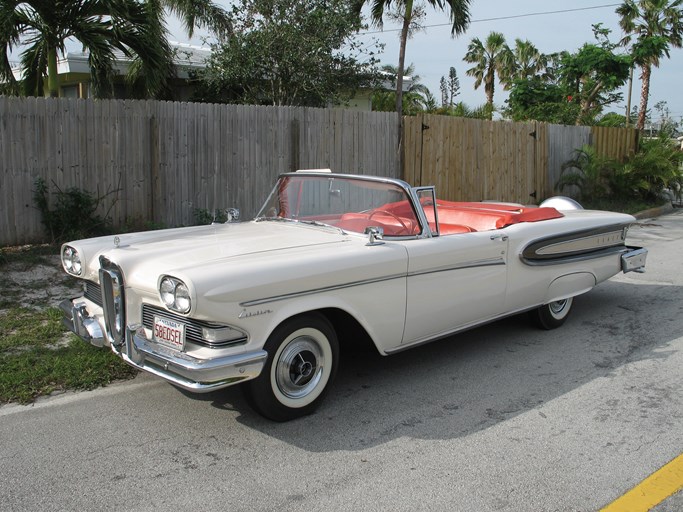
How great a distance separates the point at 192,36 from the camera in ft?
50.5

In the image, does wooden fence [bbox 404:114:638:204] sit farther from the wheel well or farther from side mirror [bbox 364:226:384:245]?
the wheel well

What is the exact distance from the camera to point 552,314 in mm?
6137

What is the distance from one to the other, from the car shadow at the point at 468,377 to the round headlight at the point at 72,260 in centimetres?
121

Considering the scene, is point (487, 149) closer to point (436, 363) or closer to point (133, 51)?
point (133, 51)

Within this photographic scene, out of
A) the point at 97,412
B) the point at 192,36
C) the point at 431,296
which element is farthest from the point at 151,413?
the point at 192,36

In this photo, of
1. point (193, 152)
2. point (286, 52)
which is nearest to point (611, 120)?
point (286, 52)

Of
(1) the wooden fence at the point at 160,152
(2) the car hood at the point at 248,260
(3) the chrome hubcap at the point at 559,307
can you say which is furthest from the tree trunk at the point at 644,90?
(2) the car hood at the point at 248,260

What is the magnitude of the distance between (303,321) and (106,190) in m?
5.56

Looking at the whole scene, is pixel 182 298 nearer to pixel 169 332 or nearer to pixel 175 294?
pixel 175 294

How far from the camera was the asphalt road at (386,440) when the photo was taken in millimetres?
3316

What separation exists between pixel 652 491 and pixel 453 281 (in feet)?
6.30

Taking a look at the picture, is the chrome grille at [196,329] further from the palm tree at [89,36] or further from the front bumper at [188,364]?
the palm tree at [89,36]

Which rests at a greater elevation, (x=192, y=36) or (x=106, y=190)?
(x=192, y=36)

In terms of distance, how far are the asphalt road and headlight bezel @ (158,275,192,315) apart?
0.80 metres
